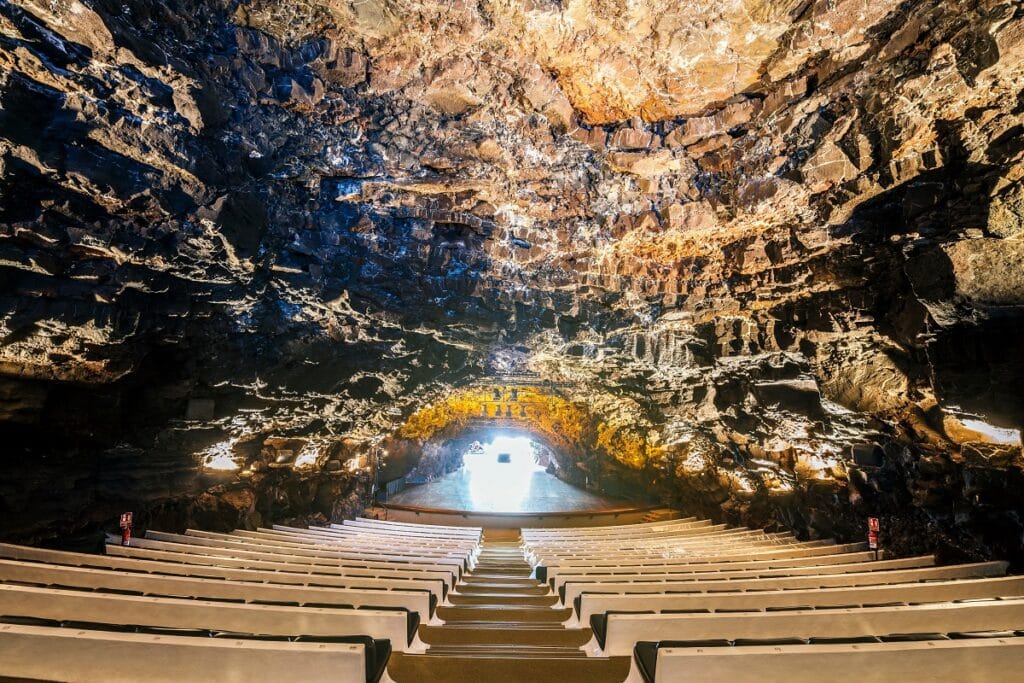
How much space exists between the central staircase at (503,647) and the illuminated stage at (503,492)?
1321 centimetres

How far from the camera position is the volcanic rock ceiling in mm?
4582

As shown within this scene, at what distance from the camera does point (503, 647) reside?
3434 millimetres

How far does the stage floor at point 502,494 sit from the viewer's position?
18109 mm

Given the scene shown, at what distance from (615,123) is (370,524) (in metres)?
12.1

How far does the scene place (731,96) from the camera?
554 cm

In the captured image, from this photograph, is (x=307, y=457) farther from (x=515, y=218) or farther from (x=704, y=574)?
(x=704, y=574)

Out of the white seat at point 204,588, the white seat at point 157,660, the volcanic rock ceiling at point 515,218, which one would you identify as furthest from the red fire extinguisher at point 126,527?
the white seat at point 157,660

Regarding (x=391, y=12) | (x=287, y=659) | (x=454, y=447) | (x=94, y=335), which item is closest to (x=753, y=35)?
(x=391, y=12)

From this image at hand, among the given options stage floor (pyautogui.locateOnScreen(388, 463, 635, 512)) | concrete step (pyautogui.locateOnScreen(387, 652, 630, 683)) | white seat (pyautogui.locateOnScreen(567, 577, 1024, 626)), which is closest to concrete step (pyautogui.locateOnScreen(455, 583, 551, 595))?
white seat (pyautogui.locateOnScreen(567, 577, 1024, 626))

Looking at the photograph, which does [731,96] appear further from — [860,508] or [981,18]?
[860,508]

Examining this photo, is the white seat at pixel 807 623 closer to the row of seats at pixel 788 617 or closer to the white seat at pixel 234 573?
the row of seats at pixel 788 617

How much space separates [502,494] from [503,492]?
52 cm

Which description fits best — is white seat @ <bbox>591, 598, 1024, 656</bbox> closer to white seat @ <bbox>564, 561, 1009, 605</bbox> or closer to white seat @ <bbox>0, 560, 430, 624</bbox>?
white seat @ <bbox>564, 561, 1009, 605</bbox>

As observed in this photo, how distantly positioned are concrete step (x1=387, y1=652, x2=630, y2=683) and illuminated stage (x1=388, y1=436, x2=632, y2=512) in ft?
48.1
